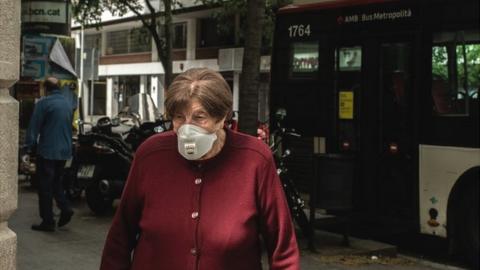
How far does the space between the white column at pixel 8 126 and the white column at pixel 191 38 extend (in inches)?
1218

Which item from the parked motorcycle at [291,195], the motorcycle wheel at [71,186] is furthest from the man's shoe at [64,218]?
the parked motorcycle at [291,195]

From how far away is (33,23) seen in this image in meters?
13.1

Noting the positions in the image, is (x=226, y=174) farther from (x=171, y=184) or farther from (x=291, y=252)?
(x=291, y=252)

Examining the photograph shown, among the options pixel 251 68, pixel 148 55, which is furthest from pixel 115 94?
pixel 251 68

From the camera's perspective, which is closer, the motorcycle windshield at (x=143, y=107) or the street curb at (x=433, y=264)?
the street curb at (x=433, y=264)

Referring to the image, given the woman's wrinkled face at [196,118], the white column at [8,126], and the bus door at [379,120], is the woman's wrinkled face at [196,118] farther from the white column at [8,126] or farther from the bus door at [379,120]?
the bus door at [379,120]

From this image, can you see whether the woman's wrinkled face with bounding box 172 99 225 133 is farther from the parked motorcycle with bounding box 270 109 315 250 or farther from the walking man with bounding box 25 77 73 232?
the walking man with bounding box 25 77 73 232

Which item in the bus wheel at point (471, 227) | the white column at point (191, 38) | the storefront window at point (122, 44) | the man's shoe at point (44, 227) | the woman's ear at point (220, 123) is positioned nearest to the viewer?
the woman's ear at point (220, 123)

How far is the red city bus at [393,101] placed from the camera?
7844 mm

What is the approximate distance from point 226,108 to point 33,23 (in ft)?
36.2

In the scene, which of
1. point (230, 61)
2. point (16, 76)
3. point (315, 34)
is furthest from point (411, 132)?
point (230, 61)

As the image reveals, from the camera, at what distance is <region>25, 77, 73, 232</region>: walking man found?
840 cm

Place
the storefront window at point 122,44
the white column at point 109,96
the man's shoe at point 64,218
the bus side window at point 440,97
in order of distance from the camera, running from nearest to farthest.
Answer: the bus side window at point 440,97
the man's shoe at point 64,218
the storefront window at point 122,44
the white column at point 109,96

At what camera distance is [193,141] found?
266 cm
